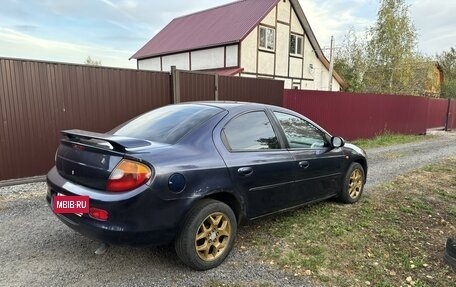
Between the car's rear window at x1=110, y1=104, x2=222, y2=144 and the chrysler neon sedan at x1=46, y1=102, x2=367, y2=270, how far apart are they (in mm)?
12

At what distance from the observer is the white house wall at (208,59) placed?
19031 mm

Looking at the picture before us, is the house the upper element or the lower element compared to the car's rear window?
upper

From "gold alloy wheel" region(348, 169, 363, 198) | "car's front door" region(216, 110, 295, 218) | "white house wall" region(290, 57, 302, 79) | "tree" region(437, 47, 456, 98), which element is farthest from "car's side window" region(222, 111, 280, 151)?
"tree" region(437, 47, 456, 98)

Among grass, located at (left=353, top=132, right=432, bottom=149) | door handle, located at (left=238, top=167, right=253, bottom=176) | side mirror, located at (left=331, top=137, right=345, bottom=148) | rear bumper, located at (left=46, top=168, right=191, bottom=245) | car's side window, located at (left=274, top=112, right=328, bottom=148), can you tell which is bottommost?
grass, located at (left=353, top=132, right=432, bottom=149)

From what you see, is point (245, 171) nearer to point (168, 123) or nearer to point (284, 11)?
point (168, 123)

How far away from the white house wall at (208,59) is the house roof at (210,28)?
38 centimetres

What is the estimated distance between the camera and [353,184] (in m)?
5.14

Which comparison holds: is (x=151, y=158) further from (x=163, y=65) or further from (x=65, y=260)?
(x=163, y=65)

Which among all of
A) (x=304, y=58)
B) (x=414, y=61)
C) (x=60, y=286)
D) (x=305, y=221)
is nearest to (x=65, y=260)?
(x=60, y=286)

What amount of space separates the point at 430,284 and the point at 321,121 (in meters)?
9.18

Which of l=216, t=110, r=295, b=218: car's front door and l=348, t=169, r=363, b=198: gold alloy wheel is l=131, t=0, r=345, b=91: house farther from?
l=216, t=110, r=295, b=218: car's front door

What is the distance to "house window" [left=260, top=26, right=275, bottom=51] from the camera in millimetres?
19342

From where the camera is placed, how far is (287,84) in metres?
21.2

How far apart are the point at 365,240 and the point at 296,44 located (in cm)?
1924
